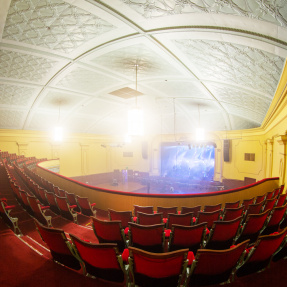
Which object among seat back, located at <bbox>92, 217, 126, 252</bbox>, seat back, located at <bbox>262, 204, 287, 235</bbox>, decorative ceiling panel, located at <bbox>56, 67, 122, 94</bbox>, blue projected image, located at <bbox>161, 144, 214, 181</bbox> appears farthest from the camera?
blue projected image, located at <bbox>161, 144, 214, 181</bbox>

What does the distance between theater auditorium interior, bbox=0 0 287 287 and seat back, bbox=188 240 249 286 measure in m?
0.01

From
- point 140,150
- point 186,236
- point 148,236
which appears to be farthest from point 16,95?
point 140,150

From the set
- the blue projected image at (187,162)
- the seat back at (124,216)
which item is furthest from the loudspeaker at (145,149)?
the seat back at (124,216)

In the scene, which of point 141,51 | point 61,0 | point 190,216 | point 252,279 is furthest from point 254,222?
point 61,0

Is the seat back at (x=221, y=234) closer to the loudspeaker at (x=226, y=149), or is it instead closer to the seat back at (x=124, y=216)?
the seat back at (x=124, y=216)

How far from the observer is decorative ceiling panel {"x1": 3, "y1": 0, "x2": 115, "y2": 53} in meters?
3.33

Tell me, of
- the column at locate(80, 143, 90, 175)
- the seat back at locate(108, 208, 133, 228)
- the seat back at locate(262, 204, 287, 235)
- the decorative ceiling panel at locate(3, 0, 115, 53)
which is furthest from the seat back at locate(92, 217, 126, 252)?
the column at locate(80, 143, 90, 175)

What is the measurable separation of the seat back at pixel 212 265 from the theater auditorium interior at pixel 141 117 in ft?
0.05

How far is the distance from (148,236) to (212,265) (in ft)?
3.29

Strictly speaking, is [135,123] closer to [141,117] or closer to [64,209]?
[141,117]

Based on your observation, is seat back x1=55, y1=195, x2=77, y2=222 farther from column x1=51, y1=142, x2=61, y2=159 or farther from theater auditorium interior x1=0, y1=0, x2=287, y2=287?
column x1=51, y1=142, x2=61, y2=159

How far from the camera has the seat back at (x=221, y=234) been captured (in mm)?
2646

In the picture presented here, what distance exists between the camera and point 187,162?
16.1 meters

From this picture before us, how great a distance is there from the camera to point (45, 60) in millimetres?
5387
